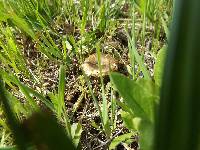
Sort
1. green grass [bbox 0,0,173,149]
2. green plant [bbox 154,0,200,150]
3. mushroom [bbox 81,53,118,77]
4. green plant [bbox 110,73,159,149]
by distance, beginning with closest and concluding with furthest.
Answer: green plant [bbox 154,0,200,150] < green plant [bbox 110,73,159,149] < green grass [bbox 0,0,173,149] < mushroom [bbox 81,53,118,77]

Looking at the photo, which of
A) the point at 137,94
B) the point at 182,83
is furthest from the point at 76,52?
the point at 182,83

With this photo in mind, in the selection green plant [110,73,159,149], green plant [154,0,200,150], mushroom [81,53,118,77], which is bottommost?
mushroom [81,53,118,77]

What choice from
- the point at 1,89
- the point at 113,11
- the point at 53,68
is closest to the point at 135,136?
the point at 53,68

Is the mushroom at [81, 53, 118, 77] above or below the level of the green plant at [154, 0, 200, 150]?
below

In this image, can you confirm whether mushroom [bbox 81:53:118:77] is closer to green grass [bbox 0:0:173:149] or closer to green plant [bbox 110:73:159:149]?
green grass [bbox 0:0:173:149]

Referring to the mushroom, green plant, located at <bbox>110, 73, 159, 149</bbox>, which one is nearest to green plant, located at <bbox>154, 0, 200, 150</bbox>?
green plant, located at <bbox>110, 73, 159, 149</bbox>

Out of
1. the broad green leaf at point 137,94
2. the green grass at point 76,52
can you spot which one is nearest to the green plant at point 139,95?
the broad green leaf at point 137,94

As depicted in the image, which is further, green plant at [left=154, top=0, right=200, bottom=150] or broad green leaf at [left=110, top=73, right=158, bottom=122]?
broad green leaf at [left=110, top=73, right=158, bottom=122]
